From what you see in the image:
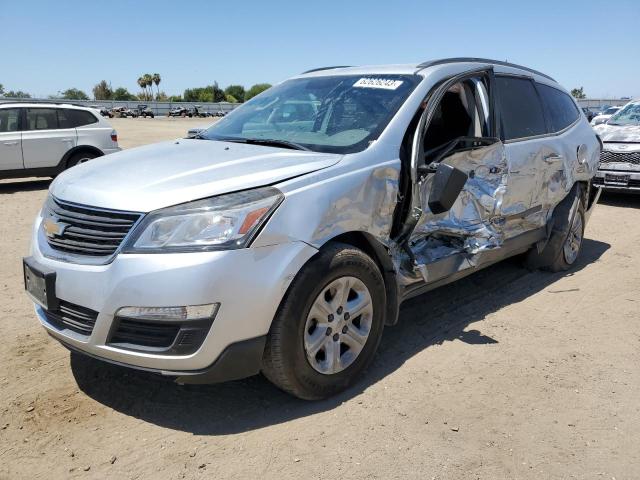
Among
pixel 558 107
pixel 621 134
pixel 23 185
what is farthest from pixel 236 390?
pixel 23 185

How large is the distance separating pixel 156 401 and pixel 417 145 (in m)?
2.19

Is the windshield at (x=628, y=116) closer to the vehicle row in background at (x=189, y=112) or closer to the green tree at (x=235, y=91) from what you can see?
the vehicle row in background at (x=189, y=112)

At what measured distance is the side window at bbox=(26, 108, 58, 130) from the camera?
1100 cm

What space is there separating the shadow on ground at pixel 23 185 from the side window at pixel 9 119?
114 centimetres

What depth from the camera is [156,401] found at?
3.22 m

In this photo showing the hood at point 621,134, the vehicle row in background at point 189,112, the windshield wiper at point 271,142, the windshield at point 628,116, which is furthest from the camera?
the vehicle row in background at point 189,112

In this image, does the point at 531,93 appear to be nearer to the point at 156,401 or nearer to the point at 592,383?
the point at 592,383

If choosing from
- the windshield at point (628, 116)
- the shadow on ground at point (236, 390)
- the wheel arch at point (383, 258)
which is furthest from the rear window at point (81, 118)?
the windshield at point (628, 116)

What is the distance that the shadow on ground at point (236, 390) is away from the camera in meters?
3.07

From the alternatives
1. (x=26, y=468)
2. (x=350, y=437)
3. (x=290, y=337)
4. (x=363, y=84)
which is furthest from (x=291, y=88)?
(x=26, y=468)

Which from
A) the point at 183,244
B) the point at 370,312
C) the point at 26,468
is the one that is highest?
the point at 183,244

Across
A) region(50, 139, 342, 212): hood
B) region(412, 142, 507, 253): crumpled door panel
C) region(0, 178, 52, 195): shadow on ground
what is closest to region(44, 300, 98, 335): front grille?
region(50, 139, 342, 212): hood

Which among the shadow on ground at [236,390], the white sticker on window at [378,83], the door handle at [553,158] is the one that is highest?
the white sticker on window at [378,83]

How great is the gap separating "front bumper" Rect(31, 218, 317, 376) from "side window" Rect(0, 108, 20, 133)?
30.5 ft
